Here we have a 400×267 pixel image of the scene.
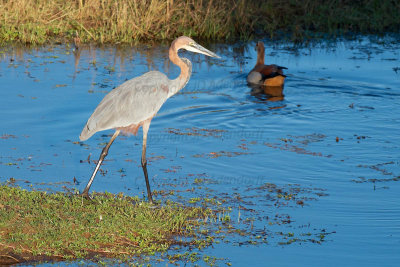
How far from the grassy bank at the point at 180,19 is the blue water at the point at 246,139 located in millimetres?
478

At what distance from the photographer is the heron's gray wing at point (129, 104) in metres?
6.43

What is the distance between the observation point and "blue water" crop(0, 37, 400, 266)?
5.91 meters

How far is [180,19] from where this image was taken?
1335cm

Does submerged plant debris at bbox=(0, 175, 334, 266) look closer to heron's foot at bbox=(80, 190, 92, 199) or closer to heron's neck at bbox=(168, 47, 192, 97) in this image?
heron's foot at bbox=(80, 190, 92, 199)

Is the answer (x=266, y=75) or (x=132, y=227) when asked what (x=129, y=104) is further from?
(x=266, y=75)

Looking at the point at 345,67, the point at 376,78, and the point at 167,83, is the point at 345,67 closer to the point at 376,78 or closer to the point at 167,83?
the point at 376,78

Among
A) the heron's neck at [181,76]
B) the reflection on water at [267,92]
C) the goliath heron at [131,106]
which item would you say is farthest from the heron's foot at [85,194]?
the reflection on water at [267,92]

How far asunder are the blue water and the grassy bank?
48 centimetres

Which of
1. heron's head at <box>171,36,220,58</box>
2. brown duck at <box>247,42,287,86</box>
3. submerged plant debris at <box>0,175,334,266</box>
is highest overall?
heron's head at <box>171,36,220,58</box>

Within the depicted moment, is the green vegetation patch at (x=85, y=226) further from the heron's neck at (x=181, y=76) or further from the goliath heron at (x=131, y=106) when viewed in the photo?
the heron's neck at (x=181, y=76)

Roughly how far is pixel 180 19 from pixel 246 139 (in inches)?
214

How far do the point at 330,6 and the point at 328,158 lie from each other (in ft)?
25.9

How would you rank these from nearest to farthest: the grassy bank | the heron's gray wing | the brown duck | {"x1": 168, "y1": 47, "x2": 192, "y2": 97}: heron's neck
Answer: the heron's gray wing, {"x1": 168, "y1": 47, "x2": 192, "y2": 97}: heron's neck, the brown duck, the grassy bank

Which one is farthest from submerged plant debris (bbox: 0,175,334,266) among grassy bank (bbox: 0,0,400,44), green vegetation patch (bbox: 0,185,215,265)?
grassy bank (bbox: 0,0,400,44)
